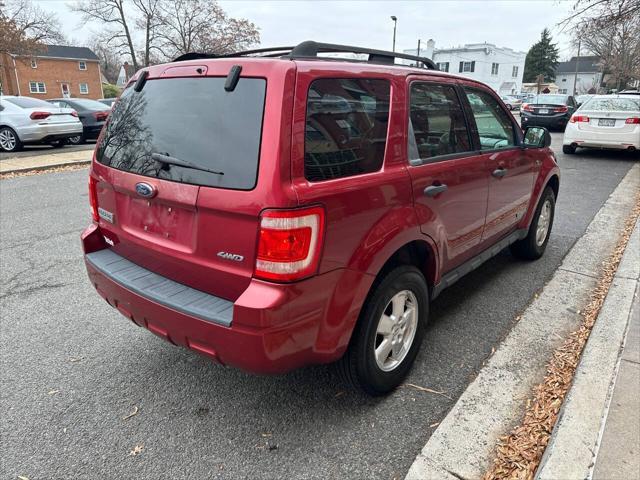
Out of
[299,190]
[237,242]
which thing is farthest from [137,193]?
[299,190]

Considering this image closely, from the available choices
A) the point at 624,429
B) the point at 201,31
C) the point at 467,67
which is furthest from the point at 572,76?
the point at 624,429

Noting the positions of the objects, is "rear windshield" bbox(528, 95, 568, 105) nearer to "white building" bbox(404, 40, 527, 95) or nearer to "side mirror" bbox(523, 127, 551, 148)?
"side mirror" bbox(523, 127, 551, 148)

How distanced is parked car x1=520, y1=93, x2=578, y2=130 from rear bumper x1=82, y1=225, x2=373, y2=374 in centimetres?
1838

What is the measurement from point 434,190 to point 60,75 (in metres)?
64.8

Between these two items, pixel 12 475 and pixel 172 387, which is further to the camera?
pixel 172 387

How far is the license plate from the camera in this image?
11231 millimetres

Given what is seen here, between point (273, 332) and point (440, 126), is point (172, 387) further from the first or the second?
point (440, 126)

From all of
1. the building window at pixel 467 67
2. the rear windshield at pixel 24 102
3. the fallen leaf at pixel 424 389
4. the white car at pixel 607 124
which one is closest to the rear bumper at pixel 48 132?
the rear windshield at pixel 24 102

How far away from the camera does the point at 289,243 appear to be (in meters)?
2.01

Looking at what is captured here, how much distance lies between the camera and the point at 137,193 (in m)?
2.44

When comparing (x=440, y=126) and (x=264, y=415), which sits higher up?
(x=440, y=126)

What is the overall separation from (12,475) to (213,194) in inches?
63.8

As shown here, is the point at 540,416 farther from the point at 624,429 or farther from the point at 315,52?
the point at 315,52

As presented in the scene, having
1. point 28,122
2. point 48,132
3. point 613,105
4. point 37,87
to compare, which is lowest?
point 48,132
